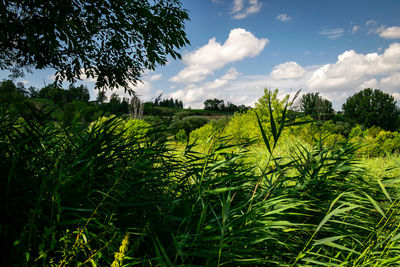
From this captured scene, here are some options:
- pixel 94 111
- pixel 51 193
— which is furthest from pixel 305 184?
pixel 94 111

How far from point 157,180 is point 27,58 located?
3331 millimetres

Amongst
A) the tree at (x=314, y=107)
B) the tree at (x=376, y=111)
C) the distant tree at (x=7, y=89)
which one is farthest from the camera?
the tree at (x=376, y=111)

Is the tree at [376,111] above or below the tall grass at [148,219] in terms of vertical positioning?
above

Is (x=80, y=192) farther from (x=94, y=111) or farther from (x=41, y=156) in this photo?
(x=94, y=111)

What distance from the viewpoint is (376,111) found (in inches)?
1674

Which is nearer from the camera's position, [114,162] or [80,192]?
[80,192]

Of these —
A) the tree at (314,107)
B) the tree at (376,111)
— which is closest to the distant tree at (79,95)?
the tree at (314,107)

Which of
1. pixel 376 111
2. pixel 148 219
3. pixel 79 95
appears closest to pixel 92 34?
pixel 79 95

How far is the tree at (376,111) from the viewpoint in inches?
1623

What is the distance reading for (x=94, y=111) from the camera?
1772 mm

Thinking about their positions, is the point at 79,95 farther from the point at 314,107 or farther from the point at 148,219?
the point at 314,107

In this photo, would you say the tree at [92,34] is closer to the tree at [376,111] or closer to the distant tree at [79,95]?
the distant tree at [79,95]

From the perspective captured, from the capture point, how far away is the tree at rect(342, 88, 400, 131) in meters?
41.2

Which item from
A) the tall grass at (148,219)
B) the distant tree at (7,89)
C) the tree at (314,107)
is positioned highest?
the distant tree at (7,89)
